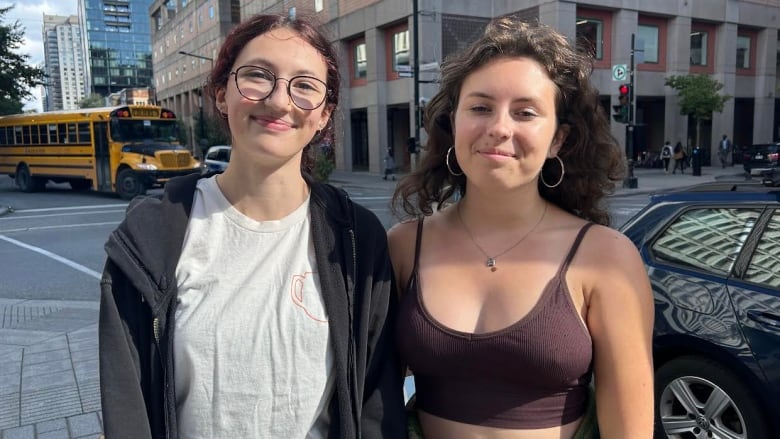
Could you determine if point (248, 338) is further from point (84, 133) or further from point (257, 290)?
point (84, 133)

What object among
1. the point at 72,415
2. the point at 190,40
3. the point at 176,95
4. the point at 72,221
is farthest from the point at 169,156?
the point at 176,95

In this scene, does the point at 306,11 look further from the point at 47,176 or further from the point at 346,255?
the point at 47,176

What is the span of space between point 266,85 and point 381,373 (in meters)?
0.89

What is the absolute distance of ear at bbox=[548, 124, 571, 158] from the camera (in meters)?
1.90

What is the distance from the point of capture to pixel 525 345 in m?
1.61

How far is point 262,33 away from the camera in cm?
166

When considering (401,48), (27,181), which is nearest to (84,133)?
(27,181)

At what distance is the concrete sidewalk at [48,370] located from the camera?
3789 millimetres

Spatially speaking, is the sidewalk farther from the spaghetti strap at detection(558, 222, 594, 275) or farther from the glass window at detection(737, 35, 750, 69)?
the spaghetti strap at detection(558, 222, 594, 275)

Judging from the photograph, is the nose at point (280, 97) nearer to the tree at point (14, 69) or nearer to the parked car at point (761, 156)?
the parked car at point (761, 156)

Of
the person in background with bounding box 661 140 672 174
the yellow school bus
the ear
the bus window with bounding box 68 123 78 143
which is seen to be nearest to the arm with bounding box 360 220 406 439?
the ear

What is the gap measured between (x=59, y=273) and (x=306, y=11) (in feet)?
27.3

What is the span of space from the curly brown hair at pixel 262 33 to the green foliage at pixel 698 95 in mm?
30623

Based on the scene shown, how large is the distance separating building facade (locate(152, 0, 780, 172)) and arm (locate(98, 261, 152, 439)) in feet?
74.5
